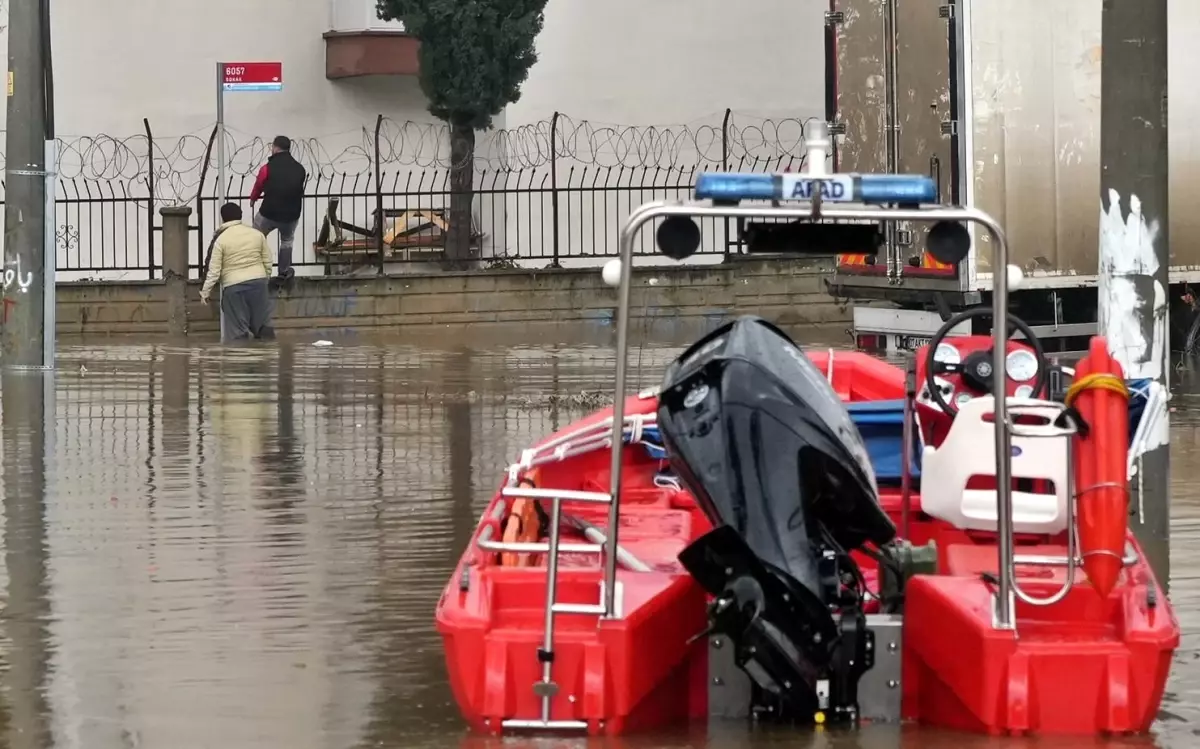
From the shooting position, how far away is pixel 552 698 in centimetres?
547

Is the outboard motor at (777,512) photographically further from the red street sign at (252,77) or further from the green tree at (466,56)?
the green tree at (466,56)

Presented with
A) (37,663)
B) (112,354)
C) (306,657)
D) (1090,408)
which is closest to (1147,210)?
(1090,408)

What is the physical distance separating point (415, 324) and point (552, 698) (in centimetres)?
1736

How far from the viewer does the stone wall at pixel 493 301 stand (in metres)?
22.1

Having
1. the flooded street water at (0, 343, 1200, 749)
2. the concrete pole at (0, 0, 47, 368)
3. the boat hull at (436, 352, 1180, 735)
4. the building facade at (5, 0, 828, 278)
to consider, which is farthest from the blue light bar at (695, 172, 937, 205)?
the building facade at (5, 0, 828, 278)

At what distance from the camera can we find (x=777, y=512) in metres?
5.39

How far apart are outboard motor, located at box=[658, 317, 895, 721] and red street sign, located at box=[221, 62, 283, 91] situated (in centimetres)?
1775

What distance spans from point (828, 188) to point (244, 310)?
53.0ft

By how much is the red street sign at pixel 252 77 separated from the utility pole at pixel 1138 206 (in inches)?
604

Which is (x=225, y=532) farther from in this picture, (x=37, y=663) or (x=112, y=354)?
(x=112, y=354)

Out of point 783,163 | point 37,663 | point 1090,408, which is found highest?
point 783,163

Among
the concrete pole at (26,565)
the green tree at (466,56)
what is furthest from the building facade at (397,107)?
the concrete pole at (26,565)

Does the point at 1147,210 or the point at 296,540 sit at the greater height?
the point at 1147,210

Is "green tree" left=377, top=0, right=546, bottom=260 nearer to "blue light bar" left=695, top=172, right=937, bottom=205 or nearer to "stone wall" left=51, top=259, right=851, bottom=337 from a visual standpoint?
"stone wall" left=51, top=259, right=851, bottom=337
